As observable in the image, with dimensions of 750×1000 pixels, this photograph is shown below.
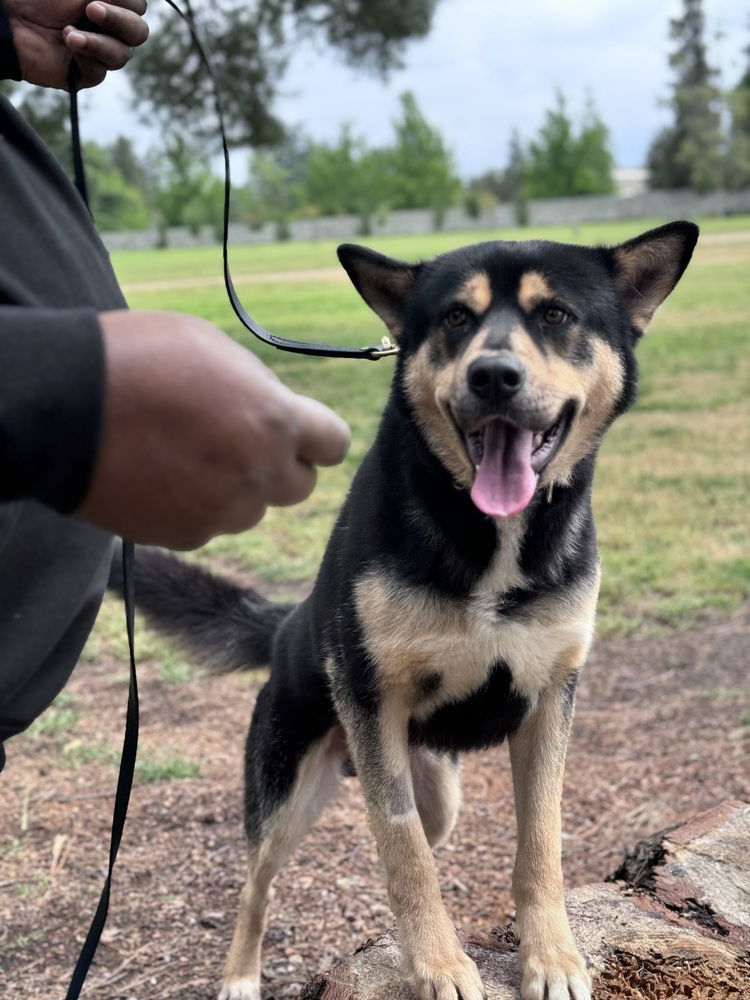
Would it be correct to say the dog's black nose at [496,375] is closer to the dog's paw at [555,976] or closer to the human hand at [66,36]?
the human hand at [66,36]

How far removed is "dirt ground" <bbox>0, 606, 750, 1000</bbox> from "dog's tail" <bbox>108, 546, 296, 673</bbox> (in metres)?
0.76

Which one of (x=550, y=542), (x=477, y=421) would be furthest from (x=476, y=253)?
(x=550, y=542)

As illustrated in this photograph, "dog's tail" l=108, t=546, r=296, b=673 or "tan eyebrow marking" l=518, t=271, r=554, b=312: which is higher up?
"tan eyebrow marking" l=518, t=271, r=554, b=312

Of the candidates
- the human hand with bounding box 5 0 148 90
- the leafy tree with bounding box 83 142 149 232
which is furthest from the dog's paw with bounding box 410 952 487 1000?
the leafy tree with bounding box 83 142 149 232

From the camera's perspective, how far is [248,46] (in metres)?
12.5

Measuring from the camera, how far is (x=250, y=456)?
0.93m

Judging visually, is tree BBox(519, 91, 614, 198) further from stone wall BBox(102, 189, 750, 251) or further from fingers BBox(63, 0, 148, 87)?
fingers BBox(63, 0, 148, 87)

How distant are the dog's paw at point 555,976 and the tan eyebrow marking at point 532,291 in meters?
1.41

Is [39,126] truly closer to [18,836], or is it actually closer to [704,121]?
[18,836]

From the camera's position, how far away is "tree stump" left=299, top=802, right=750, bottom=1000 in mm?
2168

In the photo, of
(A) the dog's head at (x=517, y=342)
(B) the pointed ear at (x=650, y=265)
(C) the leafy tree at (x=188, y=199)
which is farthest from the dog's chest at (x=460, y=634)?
(C) the leafy tree at (x=188, y=199)

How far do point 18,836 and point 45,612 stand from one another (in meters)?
2.62

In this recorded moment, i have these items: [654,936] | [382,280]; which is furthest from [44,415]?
[654,936]

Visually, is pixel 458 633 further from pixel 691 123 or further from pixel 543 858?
pixel 691 123
